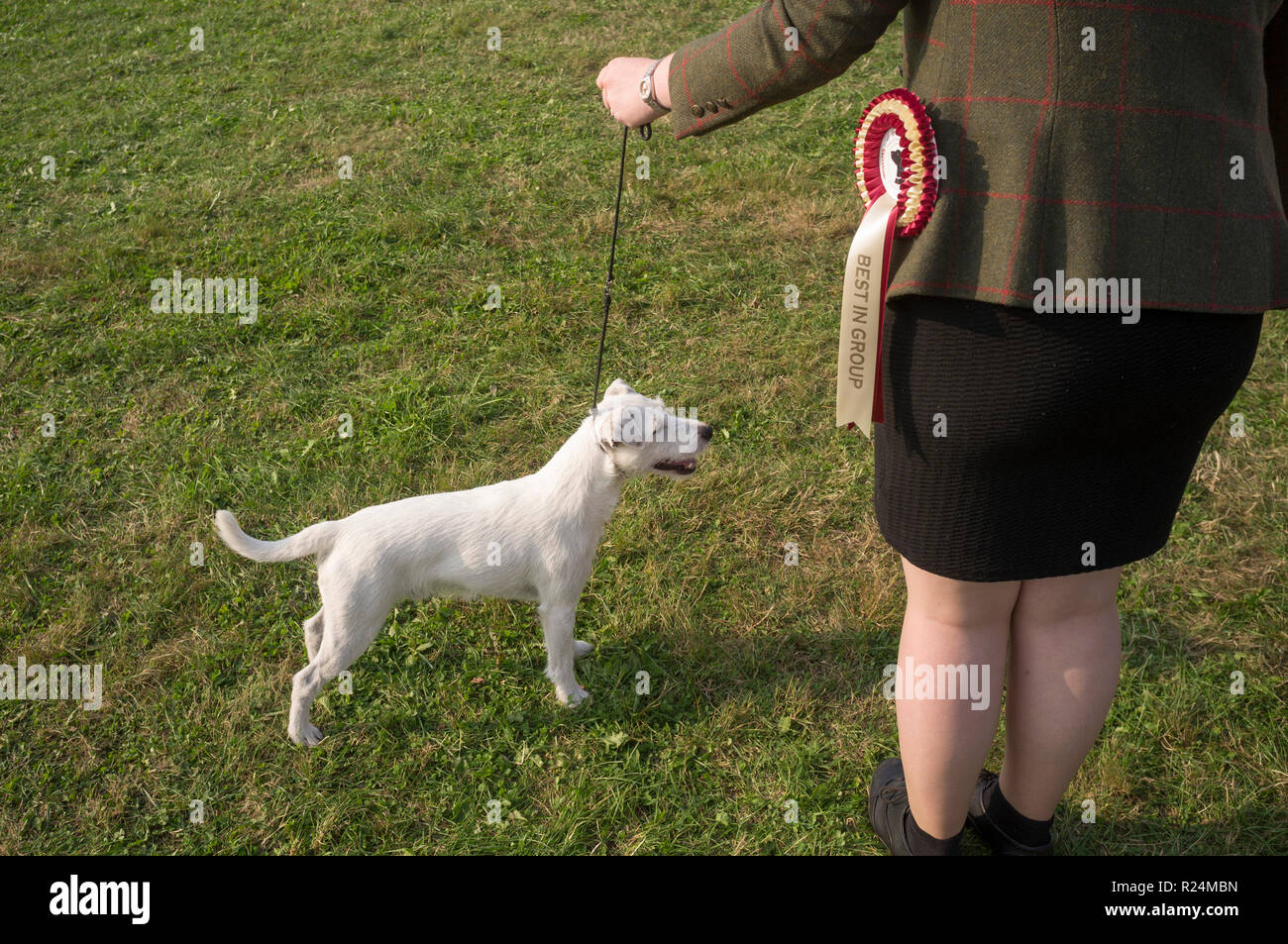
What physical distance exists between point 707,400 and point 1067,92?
120 inches

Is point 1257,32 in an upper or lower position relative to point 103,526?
upper

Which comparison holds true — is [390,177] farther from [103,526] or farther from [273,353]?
[103,526]

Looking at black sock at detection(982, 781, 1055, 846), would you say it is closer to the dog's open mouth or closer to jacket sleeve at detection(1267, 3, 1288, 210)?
the dog's open mouth

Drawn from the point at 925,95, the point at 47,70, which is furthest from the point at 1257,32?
the point at 47,70

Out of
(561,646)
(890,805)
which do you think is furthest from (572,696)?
(890,805)

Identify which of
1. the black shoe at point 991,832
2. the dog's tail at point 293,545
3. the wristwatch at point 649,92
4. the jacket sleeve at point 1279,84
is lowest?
the black shoe at point 991,832

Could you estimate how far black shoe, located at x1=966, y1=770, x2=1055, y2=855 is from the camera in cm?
232

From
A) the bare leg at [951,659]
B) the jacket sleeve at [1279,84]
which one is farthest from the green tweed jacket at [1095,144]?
the bare leg at [951,659]

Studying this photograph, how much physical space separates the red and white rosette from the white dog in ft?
3.73

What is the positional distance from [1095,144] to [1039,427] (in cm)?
47

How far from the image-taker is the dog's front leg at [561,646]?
301 centimetres

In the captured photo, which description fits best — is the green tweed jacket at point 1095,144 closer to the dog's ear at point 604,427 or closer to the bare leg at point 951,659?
the bare leg at point 951,659

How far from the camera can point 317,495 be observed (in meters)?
3.88

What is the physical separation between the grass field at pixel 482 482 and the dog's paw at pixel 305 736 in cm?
3
